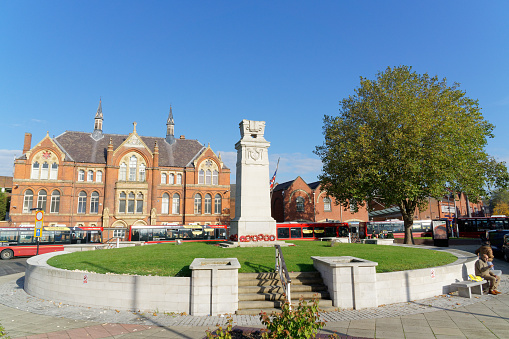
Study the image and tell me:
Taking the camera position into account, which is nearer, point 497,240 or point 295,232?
point 497,240

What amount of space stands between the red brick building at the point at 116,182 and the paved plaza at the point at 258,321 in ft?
114

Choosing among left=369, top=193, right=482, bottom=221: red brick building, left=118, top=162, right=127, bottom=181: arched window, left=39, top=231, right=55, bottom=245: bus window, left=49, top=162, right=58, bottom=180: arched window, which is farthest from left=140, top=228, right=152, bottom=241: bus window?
left=369, top=193, right=482, bottom=221: red brick building

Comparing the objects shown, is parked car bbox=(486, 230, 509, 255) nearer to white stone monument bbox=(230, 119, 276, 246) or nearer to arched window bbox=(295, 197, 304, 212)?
white stone monument bbox=(230, 119, 276, 246)

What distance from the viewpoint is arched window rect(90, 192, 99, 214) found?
48000 mm

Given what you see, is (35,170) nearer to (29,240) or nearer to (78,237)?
(78,237)

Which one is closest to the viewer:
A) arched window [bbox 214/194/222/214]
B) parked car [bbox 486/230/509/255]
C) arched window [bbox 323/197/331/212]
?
parked car [bbox 486/230/509/255]

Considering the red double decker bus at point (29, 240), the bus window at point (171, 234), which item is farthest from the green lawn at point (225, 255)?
the bus window at point (171, 234)

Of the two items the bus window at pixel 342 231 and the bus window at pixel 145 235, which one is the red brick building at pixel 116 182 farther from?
the bus window at pixel 342 231

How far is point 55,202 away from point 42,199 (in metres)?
1.68

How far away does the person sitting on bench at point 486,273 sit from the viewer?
12.6 metres

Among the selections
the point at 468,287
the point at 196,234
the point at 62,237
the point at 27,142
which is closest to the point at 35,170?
the point at 27,142

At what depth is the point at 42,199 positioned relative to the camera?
46.0 m

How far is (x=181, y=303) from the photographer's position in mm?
10148

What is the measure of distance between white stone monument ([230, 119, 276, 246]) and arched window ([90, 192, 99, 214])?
3520 cm
